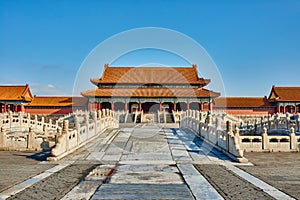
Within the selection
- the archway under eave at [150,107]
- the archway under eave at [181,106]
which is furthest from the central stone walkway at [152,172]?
the archway under eave at [150,107]

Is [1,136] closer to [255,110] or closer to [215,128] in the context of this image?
[215,128]

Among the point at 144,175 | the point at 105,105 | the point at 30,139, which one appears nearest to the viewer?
the point at 144,175

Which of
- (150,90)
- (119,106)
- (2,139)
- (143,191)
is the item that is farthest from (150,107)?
(143,191)

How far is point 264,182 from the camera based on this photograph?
23.7ft

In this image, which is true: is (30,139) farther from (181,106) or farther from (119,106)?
(181,106)

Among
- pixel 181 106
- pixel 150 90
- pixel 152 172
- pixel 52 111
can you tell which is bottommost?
pixel 152 172

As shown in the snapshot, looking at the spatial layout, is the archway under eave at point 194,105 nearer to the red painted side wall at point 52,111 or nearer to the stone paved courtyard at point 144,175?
the red painted side wall at point 52,111

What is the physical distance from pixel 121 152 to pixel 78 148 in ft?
6.47

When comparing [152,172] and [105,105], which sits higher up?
[105,105]

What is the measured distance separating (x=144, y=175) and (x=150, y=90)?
39.3m

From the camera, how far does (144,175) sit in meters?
8.01

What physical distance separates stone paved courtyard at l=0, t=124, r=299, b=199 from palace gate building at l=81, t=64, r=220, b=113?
32500 millimetres

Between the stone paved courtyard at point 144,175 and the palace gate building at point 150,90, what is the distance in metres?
32.5

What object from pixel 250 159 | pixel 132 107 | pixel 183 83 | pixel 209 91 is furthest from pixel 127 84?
pixel 250 159
